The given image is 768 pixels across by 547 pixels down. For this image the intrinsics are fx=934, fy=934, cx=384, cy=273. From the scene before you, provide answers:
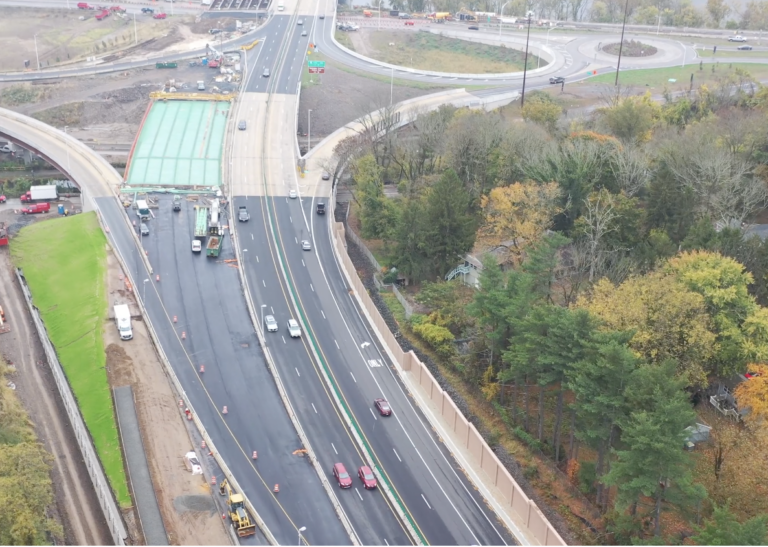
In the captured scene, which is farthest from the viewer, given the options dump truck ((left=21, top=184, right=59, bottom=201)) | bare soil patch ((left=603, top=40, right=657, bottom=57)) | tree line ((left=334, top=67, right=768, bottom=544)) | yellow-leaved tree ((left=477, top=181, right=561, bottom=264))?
bare soil patch ((left=603, top=40, right=657, bottom=57))

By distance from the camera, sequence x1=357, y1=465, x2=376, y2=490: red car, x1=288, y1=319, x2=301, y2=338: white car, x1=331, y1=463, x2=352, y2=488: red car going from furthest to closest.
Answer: x1=288, y1=319, x2=301, y2=338: white car → x1=357, y1=465, x2=376, y2=490: red car → x1=331, y1=463, x2=352, y2=488: red car

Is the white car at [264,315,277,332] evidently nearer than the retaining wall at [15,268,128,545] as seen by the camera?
No

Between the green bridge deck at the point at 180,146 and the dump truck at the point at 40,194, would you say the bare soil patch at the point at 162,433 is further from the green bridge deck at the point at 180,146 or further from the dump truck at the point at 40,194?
the dump truck at the point at 40,194

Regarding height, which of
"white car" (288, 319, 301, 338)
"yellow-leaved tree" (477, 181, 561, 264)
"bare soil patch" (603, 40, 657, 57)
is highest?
"bare soil patch" (603, 40, 657, 57)

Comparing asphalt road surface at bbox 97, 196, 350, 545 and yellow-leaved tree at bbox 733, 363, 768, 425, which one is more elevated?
yellow-leaved tree at bbox 733, 363, 768, 425

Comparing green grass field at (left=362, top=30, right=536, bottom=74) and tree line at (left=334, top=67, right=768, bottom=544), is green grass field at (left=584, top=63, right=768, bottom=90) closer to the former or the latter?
green grass field at (left=362, top=30, right=536, bottom=74)

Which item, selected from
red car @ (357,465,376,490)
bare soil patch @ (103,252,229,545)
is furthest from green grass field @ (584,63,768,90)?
red car @ (357,465,376,490)
